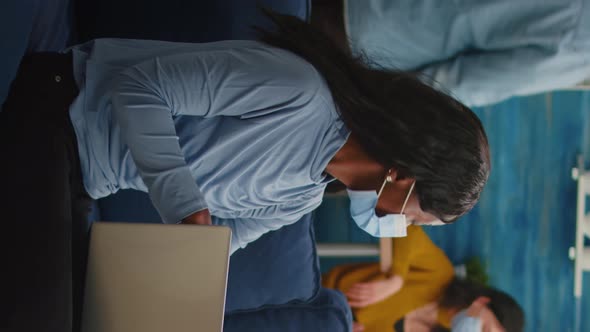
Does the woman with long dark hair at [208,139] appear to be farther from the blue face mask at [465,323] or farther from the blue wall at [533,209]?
the blue wall at [533,209]

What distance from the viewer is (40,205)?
2.74ft

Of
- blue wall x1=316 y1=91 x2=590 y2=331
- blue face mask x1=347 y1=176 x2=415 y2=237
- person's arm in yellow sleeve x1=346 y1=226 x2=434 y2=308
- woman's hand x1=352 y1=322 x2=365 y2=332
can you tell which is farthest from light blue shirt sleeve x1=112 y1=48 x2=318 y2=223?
blue wall x1=316 y1=91 x2=590 y2=331

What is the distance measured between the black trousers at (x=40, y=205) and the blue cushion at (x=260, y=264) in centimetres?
54

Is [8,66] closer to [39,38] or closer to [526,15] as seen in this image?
[39,38]

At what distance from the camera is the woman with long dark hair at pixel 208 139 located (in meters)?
0.84

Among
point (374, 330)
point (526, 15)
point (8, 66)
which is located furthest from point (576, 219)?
point (8, 66)

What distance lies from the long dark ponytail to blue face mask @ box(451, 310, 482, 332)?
113cm


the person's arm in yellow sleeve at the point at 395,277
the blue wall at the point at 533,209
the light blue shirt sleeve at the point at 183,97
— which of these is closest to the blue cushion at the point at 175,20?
the light blue shirt sleeve at the point at 183,97

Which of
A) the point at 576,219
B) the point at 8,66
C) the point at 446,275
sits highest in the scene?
the point at 8,66

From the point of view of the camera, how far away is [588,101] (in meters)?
2.28

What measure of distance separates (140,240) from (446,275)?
1715mm

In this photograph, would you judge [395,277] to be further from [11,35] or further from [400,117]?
[11,35]

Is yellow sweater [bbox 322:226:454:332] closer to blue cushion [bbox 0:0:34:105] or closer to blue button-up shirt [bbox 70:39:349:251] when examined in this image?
blue button-up shirt [bbox 70:39:349:251]

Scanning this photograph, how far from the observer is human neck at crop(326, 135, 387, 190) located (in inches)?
43.1
